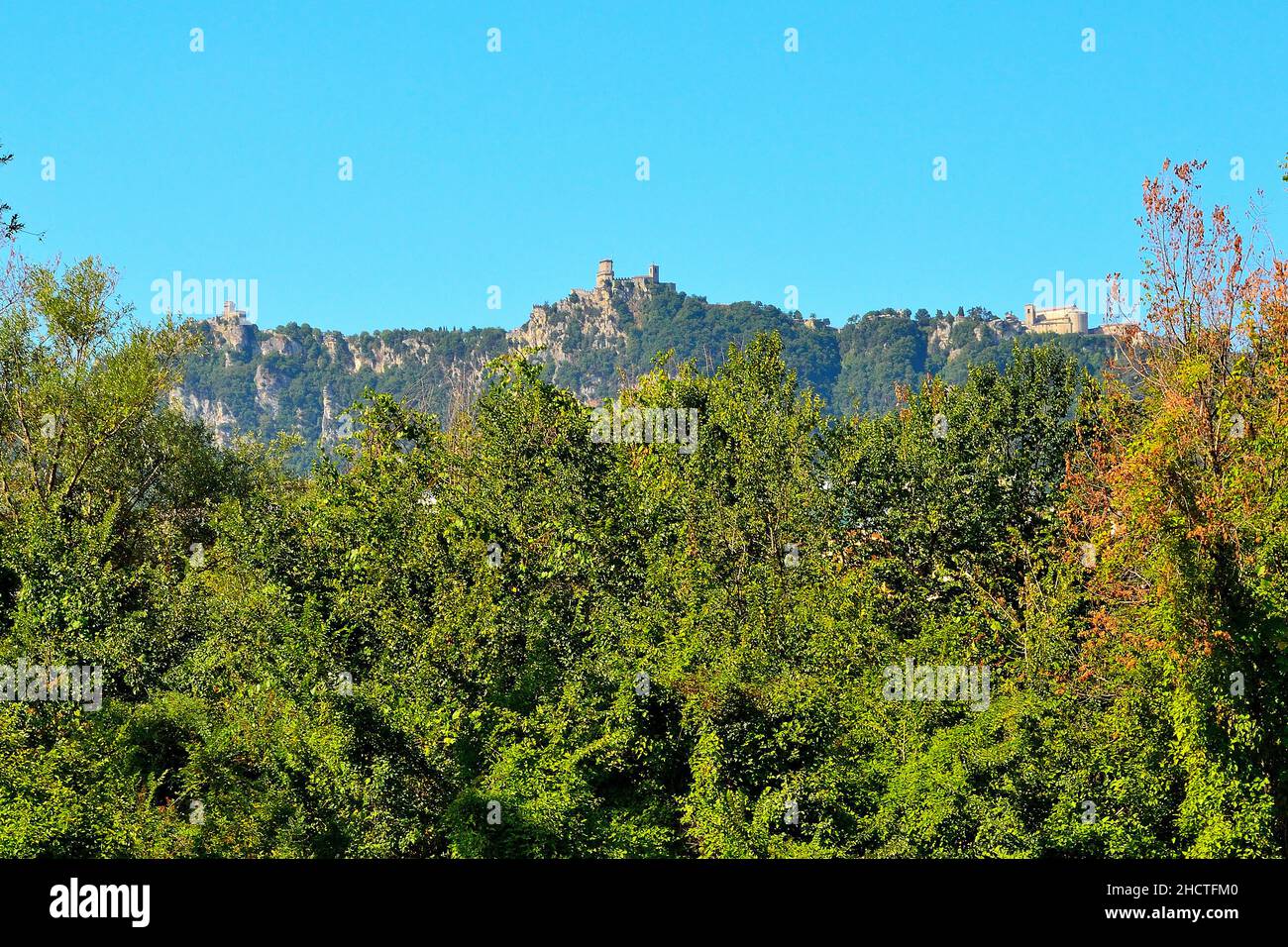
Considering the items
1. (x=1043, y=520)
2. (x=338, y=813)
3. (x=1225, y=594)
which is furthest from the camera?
(x=1043, y=520)

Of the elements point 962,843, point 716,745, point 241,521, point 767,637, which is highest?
point 241,521

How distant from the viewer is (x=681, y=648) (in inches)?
856

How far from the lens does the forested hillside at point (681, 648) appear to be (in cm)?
1834

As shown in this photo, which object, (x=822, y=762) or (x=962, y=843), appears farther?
(x=822, y=762)

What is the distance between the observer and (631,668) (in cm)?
2094

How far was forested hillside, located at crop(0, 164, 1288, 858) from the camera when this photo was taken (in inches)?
722

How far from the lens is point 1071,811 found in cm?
1862

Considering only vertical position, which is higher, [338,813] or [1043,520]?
[1043,520]

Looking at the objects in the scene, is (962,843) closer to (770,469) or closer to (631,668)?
(631,668)

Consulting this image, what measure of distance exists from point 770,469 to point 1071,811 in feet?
40.7
